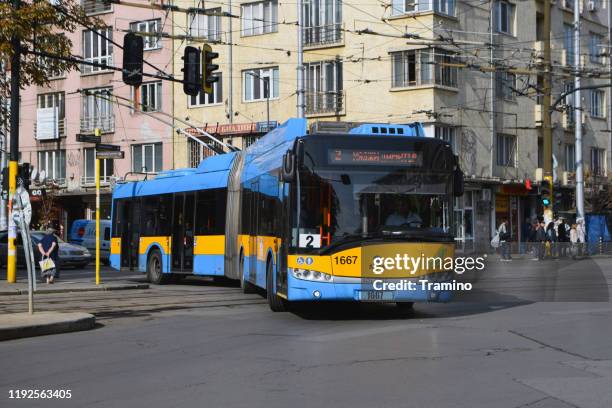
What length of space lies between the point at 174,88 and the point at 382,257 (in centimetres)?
3641

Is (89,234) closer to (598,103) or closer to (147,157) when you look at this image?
(147,157)

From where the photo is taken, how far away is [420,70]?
135ft

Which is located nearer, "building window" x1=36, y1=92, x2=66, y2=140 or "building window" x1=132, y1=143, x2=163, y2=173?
"building window" x1=132, y1=143, x2=163, y2=173

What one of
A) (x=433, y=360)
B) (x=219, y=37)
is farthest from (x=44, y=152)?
(x=433, y=360)

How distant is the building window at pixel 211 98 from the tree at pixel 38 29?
819 inches

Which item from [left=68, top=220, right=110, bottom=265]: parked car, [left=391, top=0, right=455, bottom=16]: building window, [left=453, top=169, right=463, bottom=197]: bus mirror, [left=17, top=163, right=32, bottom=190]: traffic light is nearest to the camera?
[left=453, top=169, right=463, bottom=197]: bus mirror

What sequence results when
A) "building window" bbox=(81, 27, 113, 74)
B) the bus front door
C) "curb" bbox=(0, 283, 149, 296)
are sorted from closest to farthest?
the bus front door < "curb" bbox=(0, 283, 149, 296) < "building window" bbox=(81, 27, 113, 74)

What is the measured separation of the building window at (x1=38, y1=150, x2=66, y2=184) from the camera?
177 feet

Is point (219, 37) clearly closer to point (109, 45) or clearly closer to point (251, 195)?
point (109, 45)

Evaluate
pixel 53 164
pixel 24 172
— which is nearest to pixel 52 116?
pixel 53 164

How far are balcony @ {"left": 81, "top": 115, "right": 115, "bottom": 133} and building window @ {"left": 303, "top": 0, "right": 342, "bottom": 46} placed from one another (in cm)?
1340

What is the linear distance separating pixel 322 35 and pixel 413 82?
17.1 feet

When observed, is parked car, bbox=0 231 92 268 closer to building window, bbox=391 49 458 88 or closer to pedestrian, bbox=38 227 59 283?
pedestrian, bbox=38 227 59 283

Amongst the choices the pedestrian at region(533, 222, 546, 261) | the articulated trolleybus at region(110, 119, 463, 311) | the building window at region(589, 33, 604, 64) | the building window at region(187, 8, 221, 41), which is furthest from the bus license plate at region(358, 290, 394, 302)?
the building window at region(589, 33, 604, 64)
